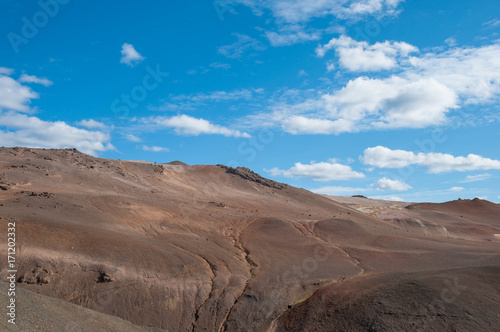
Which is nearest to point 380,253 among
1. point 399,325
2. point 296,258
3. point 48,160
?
point 296,258

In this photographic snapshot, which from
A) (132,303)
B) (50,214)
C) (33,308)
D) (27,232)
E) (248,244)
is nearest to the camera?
(33,308)

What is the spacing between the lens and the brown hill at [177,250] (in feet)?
43.5

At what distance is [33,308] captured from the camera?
8945mm

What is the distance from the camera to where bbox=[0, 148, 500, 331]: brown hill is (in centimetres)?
1325

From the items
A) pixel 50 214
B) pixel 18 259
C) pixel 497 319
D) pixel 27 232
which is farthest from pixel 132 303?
pixel 497 319

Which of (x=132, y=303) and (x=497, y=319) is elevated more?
(x=497, y=319)

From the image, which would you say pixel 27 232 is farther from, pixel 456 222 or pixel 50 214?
pixel 456 222

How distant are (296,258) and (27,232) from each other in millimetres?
11642

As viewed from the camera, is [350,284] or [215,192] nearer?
[350,284]

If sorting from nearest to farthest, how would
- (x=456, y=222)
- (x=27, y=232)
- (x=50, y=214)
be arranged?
(x=27, y=232), (x=50, y=214), (x=456, y=222)

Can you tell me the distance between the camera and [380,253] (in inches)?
794

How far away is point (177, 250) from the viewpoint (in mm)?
16953

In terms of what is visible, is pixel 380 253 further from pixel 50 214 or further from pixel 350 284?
pixel 50 214

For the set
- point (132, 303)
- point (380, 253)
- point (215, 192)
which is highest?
point (215, 192)
